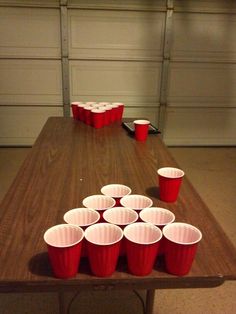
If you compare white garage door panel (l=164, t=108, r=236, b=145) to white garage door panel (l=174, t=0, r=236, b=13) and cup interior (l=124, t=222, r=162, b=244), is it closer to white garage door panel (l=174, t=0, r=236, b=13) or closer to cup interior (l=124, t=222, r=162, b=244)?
white garage door panel (l=174, t=0, r=236, b=13)

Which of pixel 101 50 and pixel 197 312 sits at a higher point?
pixel 101 50

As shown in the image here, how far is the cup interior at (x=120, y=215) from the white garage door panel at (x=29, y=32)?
2.93 meters

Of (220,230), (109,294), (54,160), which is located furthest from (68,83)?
(220,230)

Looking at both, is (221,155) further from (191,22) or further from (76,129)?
(76,129)

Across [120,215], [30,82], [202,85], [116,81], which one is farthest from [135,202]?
[202,85]

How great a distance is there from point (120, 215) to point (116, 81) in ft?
9.58

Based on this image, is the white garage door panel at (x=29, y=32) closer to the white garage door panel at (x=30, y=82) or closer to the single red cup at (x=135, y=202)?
the white garage door panel at (x=30, y=82)

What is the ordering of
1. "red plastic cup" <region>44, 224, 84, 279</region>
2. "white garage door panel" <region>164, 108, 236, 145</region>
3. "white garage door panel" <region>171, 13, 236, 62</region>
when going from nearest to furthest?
"red plastic cup" <region>44, 224, 84, 279</region>, "white garage door panel" <region>171, 13, 236, 62</region>, "white garage door panel" <region>164, 108, 236, 145</region>

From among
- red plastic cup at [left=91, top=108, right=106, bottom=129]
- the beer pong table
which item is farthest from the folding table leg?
red plastic cup at [left=91, top=108, right=106, bottom=129]

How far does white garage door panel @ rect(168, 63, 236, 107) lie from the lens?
358 centimetres

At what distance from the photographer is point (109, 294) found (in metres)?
1.59

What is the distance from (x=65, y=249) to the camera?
0.66 metres

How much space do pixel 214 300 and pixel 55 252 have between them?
1244mm

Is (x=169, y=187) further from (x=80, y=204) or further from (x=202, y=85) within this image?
(x=202, y=85)
